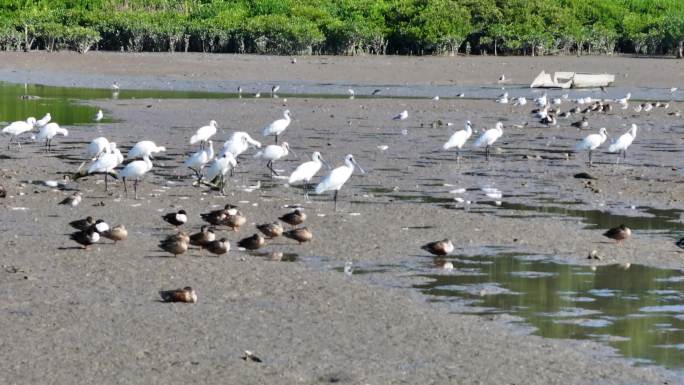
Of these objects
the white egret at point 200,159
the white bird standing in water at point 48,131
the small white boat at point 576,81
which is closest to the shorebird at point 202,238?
the white egret at point 200,159

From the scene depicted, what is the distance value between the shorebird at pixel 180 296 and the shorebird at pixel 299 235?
9.79 ft

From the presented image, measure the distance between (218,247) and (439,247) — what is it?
2.25 meters

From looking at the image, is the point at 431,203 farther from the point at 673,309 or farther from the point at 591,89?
the point at 591,89

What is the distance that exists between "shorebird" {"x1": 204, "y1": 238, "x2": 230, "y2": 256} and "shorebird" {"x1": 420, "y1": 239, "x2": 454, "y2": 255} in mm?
2029

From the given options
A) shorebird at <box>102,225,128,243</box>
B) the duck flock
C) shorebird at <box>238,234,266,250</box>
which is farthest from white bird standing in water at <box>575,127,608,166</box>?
shorebird at <box>102,225,128,243</box>

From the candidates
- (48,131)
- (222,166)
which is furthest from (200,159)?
(48,131)

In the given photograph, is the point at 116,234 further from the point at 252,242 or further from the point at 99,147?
the point at 99,147

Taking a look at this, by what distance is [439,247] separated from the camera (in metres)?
13.0

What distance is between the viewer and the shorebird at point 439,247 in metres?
13.0

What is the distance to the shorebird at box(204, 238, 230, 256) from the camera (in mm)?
12812

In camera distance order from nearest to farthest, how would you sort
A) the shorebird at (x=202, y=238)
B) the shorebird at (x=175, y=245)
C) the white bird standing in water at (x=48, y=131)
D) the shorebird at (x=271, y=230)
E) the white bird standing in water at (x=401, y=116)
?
the shorebird at (x=175, y=245) → the shorebird at (x=202, y=238) → the shorebird at (x=271, y=230) → the white bird standing in water at (x=48, y=131) → the white bird standing in water at (x=401, y=116)

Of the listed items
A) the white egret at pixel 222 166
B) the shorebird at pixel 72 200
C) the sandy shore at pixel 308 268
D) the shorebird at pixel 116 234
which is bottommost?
the sandy shore at pixel 308 268

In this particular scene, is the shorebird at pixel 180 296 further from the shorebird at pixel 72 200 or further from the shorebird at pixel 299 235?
the shorebird at pixel 72 200

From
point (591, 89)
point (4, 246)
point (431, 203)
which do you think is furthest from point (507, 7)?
point (4, 246)
